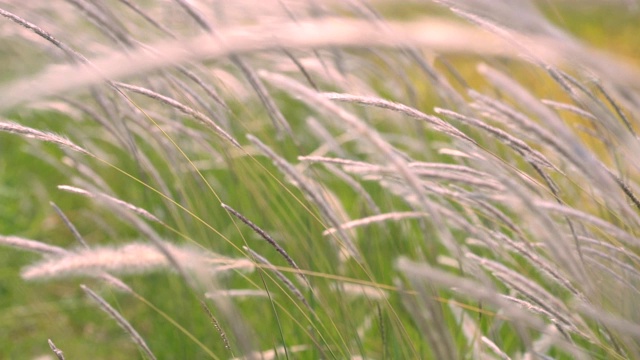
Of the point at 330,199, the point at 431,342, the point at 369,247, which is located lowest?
the point at 369,247

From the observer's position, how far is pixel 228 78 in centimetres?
195

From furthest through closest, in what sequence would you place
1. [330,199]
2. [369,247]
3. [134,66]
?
[369,247], [330,199], [134,66]

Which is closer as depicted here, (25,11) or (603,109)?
(603,109)

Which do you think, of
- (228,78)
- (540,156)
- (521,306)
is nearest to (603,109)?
(540,156)

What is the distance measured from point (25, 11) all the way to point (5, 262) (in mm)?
761

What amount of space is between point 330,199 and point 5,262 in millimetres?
1208

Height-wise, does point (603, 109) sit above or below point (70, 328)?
above

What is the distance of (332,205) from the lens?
4.80 feet

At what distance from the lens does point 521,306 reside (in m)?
1.04

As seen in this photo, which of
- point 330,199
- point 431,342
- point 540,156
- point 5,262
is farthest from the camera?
point 5,262

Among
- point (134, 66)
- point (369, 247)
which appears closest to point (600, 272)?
point (369, 247)

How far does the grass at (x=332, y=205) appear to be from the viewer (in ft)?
2.48

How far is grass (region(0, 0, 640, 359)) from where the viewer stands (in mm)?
754

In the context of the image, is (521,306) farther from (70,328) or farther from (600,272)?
(70,328)
